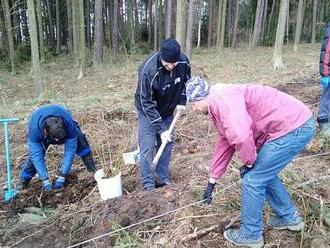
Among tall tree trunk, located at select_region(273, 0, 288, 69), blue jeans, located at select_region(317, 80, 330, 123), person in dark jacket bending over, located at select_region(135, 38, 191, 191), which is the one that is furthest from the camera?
tall tree trunk, located at select_region(273, 0, 288, 69)

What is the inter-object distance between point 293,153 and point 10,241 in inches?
108

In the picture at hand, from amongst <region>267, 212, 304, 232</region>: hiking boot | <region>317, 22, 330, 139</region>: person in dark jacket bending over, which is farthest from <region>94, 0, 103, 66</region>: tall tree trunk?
<region>267, 212, 304, 232</region>: hiking boot

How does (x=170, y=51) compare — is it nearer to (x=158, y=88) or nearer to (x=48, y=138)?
(x=158, y=88)

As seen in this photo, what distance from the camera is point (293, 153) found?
9.17 ft

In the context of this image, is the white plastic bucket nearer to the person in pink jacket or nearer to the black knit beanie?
the black knit beanie

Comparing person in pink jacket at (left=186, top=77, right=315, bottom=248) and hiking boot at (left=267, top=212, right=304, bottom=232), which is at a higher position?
person in pink jacket at (left=186, top=77, right=315, bottom=248)

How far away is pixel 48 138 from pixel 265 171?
9.39 ft

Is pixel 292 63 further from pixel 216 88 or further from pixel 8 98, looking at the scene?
pixel 216 88

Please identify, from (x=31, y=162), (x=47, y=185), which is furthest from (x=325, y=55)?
(x=31, y=162)

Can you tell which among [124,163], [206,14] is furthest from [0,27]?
[124,163]

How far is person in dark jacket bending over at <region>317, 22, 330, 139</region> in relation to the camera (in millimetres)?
5195

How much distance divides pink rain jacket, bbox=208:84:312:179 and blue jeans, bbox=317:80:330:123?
2.99 meters

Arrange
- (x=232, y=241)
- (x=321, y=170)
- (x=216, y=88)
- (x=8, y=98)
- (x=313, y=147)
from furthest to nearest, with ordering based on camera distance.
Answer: (x=8, y=98), (x=313, y=147), (x=321, y=170), (x=232, y=241), (x=216, y=88)

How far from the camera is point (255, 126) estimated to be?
108 inches
